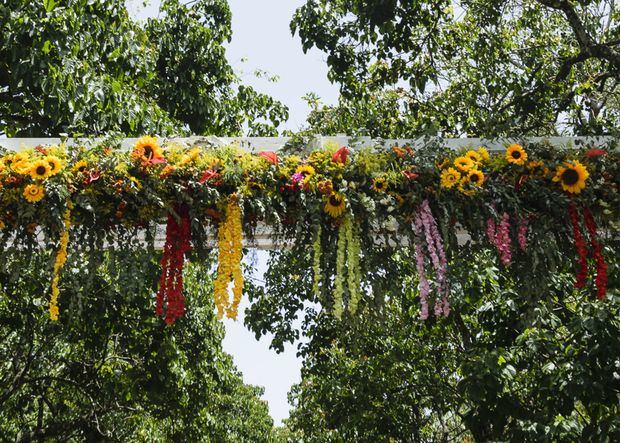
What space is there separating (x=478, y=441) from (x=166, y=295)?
5.86 metres

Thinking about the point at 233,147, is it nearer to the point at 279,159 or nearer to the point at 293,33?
the point at 279,159

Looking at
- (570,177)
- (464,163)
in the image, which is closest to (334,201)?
(464,163)

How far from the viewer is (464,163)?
13.0 feet

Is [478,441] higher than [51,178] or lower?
lower

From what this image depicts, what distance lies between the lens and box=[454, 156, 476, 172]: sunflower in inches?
155

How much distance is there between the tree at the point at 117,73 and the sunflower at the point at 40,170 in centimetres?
77

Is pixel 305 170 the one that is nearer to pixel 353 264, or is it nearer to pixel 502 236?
pixel 353 264

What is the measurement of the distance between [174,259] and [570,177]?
2025 mm

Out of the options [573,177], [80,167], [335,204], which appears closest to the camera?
[80,167]

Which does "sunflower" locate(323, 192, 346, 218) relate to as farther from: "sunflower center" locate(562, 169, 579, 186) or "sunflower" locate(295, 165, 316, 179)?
"sunflower center" locate(562, 169, 579, 186)

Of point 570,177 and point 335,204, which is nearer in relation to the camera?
point 335,204

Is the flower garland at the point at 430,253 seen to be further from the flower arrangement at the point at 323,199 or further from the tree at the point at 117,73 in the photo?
the tree at the point at 117,73

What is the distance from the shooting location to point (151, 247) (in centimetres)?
407

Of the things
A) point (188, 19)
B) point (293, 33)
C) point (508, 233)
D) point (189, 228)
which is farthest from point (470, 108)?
point (189, 228)
